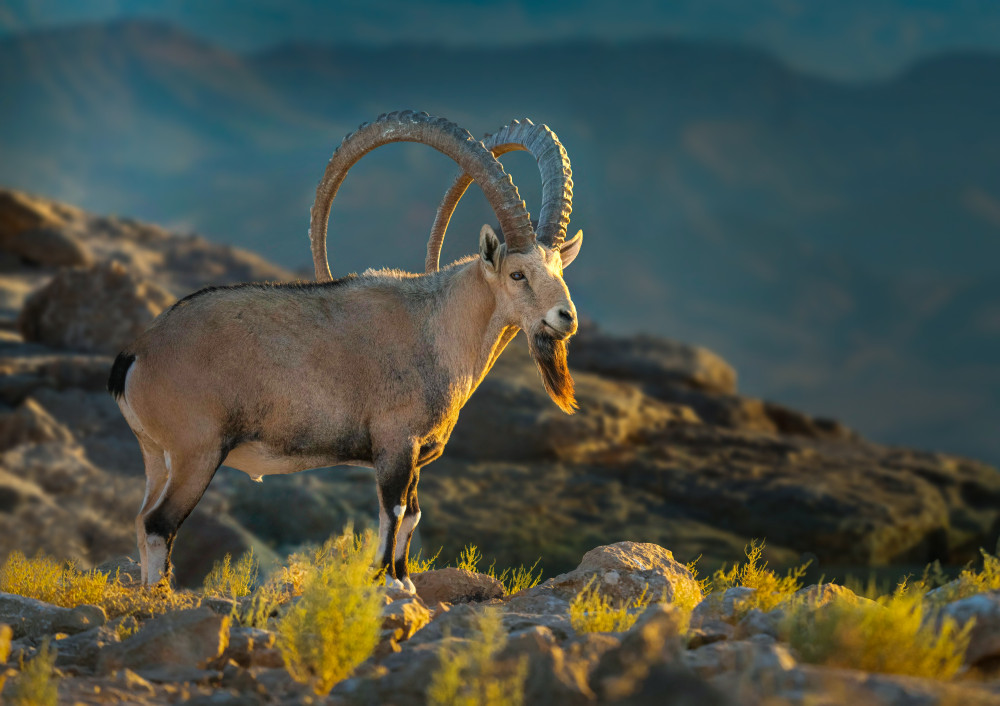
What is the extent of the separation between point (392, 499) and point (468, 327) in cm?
174

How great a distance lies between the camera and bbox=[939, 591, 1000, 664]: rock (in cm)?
602

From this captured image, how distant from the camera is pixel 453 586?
9594 mm

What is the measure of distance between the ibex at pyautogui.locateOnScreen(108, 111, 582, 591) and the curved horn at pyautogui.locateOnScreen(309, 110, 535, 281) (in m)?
0.02

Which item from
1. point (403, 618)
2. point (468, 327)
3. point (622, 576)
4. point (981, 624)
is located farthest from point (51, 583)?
point (981, 624)

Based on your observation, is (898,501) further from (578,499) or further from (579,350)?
(579,350)

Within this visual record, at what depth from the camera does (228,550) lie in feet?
59.4

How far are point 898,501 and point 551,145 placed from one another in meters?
19.5

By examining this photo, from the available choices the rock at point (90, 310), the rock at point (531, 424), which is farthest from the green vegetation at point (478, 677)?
the rock at point (90, 310)

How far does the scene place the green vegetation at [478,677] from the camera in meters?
5.06

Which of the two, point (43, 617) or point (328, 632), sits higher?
point (328, 632)

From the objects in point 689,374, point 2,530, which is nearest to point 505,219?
point 2,530

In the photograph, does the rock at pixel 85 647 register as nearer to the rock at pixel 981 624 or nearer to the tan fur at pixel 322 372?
the tan fur at pixel 322 372

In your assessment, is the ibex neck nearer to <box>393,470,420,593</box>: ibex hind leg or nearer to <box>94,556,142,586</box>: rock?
<box>393,470,420,593</box>: ibex hind leg

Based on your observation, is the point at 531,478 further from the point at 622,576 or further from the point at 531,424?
the point at 622,576
